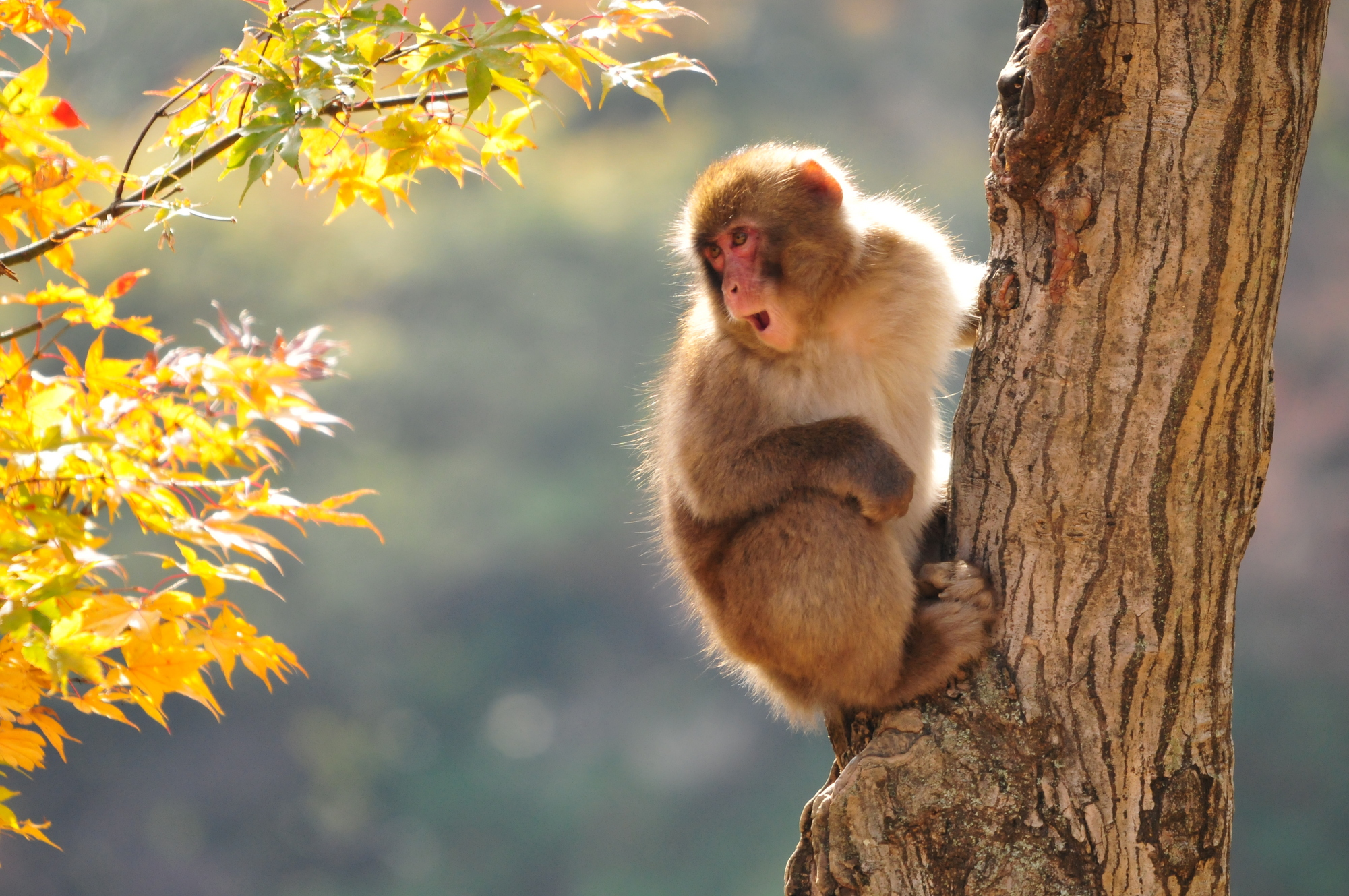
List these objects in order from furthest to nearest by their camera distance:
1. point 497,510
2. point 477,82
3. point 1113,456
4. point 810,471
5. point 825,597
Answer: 1. point 497,510
2. point 810,471
3. point 825,597
4. point 477,82
5. point 1113,456

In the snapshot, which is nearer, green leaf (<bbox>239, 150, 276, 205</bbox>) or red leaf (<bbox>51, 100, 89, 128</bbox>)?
green leaf (<bbox>239, 150, 276, 205</bbox>)

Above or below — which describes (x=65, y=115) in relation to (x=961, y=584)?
above

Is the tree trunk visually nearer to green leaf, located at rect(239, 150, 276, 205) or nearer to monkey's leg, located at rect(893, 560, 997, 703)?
monkey's leg, located at rect(893, 560, 997, 703)

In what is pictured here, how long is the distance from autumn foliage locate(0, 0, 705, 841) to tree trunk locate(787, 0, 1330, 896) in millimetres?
908

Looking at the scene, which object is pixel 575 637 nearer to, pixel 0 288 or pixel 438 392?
pixel 438 392

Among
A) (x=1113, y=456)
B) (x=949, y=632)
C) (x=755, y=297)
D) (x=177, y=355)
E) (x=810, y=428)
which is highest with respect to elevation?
(x=755, y=297)

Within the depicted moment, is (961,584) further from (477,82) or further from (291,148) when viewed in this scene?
(291,148)

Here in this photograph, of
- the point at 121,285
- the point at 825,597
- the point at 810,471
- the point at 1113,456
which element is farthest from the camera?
the point at 121,285

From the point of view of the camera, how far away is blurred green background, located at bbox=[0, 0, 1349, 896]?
8.44 m

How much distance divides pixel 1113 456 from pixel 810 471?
25.3 inches

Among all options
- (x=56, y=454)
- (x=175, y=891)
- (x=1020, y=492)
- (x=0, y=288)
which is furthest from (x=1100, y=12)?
(x=175, y=891)

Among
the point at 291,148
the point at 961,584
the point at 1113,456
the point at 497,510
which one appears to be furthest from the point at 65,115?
the point at 497,510

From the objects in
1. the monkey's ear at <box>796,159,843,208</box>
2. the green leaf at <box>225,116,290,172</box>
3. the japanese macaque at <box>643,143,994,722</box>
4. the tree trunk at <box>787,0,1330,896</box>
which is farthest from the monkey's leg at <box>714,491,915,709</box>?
the green leaf at <box>225,116,290,172</box>

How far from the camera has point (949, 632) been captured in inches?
85.3
